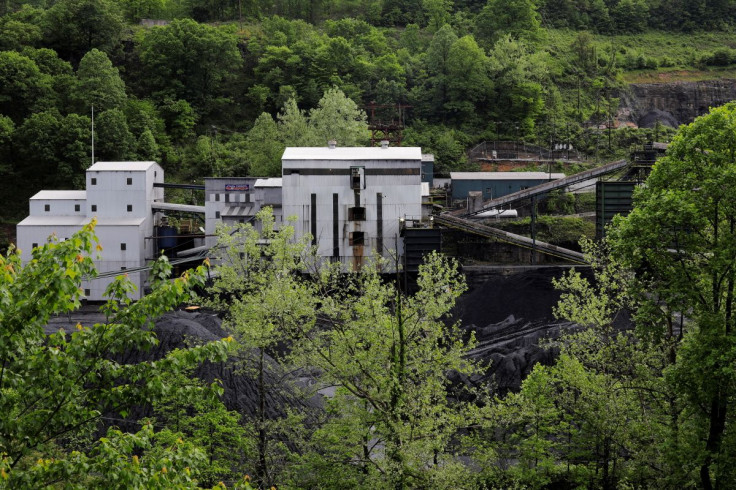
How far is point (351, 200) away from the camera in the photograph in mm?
49125

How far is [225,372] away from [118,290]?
22.0 m

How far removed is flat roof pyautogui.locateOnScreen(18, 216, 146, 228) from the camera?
168ft

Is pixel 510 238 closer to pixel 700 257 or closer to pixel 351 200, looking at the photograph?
pixel 351 200

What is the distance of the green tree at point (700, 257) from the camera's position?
69.1ft

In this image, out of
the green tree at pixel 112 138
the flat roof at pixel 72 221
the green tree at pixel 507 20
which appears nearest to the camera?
the flat roof at pixel 72 221

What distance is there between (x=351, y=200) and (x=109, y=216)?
1384cm

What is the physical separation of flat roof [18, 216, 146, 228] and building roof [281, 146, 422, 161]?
944 cm

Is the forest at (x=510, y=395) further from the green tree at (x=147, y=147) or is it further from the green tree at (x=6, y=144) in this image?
the green tree at (x=6, y=144)

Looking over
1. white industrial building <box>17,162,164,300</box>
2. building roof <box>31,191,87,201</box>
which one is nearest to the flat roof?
white industrial building <box>17,162,164,300</box>

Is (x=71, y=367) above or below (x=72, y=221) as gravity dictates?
below

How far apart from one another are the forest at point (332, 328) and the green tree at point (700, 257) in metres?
0.06

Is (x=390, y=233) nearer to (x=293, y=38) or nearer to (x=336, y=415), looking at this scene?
(x=336, y=415)

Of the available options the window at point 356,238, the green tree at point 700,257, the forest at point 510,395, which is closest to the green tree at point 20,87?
the window at point 356,238

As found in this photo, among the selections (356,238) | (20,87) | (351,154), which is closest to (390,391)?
(356,238)
